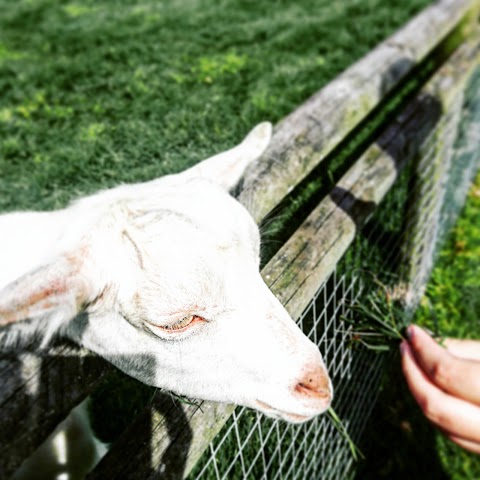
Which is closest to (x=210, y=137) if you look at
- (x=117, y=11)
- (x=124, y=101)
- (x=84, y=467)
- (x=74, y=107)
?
(x=124, y=101)

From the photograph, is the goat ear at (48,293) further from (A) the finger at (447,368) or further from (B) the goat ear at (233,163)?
(A) the finger at (447,368)

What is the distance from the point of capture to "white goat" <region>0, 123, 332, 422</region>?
1.60 m

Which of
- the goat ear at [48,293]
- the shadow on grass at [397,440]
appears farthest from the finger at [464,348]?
the goat ear at [48,293]

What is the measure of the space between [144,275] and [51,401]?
443 mm

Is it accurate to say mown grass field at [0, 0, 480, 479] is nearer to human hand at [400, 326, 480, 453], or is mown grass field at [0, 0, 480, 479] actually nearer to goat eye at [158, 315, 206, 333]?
human hand at [400, 326, 480, 453]

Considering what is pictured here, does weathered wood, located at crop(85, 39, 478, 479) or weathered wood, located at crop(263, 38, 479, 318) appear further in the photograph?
weathered wood, located at crop(263, 38, 479, 318)

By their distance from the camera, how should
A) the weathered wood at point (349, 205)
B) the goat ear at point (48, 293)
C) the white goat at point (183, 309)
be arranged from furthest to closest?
the weathered wood at point (349, 205) < the white goat at point (183, 309) < the goat ear at point (48, 293)

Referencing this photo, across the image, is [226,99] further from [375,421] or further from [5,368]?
[5,368]

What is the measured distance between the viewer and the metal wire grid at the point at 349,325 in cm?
222

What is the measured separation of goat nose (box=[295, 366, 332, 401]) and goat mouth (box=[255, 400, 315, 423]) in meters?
0.07

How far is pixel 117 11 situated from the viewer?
8609mm

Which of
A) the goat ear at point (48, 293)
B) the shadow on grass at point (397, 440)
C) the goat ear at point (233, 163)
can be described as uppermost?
the goat ear at point (48, 293)

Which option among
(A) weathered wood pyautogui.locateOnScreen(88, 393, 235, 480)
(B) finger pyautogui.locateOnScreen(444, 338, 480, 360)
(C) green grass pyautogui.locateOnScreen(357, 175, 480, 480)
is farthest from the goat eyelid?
(C) green grass pyautogui.locateOnScreen(357, 175, 480, 480)

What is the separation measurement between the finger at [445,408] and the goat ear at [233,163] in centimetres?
106
